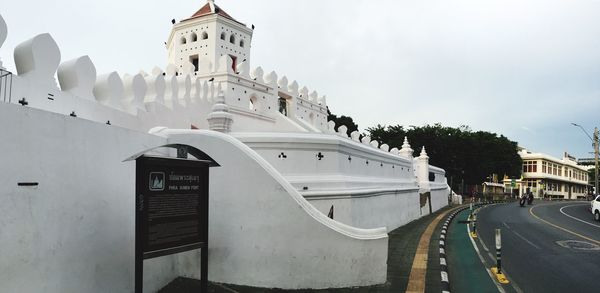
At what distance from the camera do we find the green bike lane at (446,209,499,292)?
810 cm

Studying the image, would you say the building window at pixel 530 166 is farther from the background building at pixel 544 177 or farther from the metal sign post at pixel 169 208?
the metal sign post at pixel 169 208

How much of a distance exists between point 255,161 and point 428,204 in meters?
19.6

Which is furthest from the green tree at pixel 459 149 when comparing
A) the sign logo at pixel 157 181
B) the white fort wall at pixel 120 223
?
the sign logo at pixel 157 181

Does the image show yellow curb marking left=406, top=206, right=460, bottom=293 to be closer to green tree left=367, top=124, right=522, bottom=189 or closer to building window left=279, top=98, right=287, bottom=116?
building window left=279, top=98, right=287, bottom=116

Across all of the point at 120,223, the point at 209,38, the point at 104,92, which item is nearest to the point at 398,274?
the point at 120,223

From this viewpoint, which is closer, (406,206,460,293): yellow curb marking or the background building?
(406,206,460,293): yellow curb marking

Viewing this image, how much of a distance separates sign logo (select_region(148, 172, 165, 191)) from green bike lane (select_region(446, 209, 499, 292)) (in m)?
5.66

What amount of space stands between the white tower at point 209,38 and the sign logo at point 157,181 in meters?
24.3

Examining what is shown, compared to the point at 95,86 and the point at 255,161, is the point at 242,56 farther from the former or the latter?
the point at 255,161

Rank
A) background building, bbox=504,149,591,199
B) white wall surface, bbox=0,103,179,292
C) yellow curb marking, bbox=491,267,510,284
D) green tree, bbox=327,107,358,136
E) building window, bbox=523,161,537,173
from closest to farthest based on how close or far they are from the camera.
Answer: white wall surface, bbox=0,103,179,292, yellow curb marking, bbox=491,267,510,284, green tree, bbox=327,107,358,136, background building, bbox=504,149,591,199, building window, bbox=523,161,537,173

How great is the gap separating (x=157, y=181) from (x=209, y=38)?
2598cm

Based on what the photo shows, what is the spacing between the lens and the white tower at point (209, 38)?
96.3 feet

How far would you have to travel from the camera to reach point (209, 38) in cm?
2947

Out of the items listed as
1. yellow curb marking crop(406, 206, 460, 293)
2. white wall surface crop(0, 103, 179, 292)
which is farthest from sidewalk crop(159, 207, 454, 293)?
white wall surface crop(0, 103, 179, 292)
